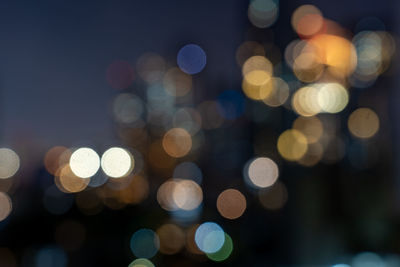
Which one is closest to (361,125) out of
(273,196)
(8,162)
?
(273,196)

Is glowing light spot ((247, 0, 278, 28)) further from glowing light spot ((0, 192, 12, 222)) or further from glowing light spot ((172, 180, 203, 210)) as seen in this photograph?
A: glowing light spot ((0, 192, 12, 222))

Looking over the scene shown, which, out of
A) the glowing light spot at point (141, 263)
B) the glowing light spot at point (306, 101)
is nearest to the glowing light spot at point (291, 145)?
the glowing light spot at point (306, 101)

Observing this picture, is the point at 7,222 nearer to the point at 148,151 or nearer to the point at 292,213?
the point at 292,213

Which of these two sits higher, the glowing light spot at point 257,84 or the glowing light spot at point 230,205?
the glowing light spot at point 257,84

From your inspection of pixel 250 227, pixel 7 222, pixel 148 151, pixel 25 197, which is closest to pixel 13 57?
pixel 7 222

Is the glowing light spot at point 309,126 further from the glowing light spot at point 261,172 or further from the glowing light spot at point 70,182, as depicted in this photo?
the glowing light spot at point 70,182

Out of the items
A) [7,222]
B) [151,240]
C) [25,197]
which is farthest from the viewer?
[151,240]
